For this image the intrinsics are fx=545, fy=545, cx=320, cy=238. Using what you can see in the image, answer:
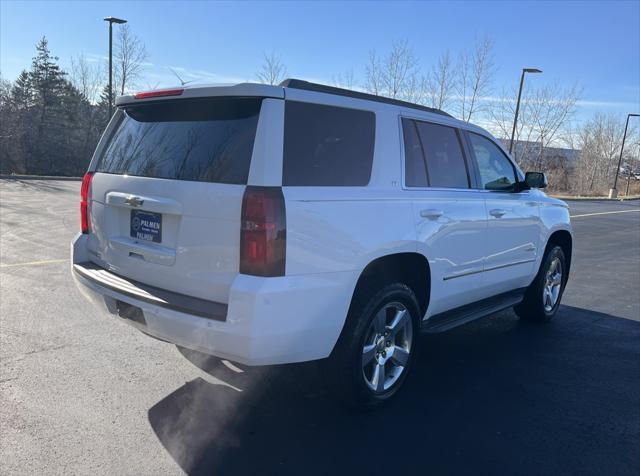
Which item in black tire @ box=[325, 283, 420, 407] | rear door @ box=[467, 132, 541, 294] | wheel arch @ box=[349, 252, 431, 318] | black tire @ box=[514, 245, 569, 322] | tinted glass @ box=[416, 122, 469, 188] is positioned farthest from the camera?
black tire @ box=[514, 245, 569, 322]

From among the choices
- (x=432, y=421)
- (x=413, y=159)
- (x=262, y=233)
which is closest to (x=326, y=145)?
(x=262, y=233)

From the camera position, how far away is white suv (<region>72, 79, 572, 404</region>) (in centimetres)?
296

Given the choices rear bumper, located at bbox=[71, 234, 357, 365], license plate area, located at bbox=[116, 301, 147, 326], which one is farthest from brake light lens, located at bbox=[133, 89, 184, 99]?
license plate area, located at bbox=[116, 301, 147, 326]

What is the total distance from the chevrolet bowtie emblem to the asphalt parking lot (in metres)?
1.31

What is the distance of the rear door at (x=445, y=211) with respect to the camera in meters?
3.94

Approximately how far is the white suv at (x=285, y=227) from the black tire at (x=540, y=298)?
1.64 meters

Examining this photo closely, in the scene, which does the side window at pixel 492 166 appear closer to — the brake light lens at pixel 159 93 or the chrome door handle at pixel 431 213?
the chrome door handle at pixel 431 213

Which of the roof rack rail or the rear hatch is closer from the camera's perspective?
the rear hatch

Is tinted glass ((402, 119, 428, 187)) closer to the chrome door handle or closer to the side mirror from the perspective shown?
the chrome door handle

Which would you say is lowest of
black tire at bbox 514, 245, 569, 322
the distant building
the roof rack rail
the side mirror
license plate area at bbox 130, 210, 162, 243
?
black tire at bbox 514, 245, 569, 322

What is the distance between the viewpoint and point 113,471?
2.85 metres

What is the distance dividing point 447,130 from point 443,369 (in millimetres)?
1979

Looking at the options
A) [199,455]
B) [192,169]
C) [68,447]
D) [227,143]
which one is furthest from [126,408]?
[227,143]

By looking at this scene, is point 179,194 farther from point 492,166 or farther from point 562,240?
point 562,240
